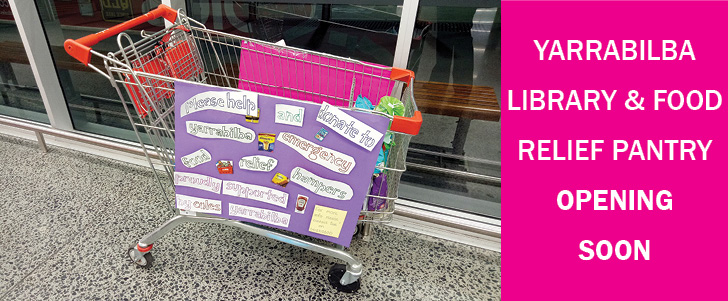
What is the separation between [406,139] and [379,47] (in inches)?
50.0

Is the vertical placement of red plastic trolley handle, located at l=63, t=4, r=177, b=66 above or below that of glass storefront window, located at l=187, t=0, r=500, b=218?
above

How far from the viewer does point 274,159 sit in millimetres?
1219

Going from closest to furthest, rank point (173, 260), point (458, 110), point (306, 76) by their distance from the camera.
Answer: point (306, 76)
point (173, 260)
point (458, 110)

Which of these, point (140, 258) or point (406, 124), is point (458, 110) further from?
point (140, 258)

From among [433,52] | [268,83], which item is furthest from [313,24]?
[268,83]

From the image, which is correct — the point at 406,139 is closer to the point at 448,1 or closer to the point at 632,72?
the point at 448,1

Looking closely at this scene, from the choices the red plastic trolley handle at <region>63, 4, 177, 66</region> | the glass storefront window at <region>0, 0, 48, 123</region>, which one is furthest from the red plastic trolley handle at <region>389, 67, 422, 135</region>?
the glass storefront window at <region>0, 0, 48, 123</region>

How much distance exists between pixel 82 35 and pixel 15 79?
89 centimetres

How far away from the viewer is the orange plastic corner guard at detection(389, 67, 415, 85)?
138 cm

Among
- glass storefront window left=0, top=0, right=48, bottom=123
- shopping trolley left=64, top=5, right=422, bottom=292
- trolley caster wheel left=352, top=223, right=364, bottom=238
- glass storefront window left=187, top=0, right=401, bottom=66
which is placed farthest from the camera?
glass storefront window left=0, top=0, right=48, bottom=123

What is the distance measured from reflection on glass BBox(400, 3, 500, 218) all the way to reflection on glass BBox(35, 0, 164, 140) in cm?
161

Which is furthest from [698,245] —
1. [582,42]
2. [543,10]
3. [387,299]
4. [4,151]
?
[4,151]

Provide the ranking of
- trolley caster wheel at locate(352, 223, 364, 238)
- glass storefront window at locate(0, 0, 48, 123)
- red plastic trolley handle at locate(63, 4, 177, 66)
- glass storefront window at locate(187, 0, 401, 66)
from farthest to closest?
glass storefront window at locate(0, 0, 48, 123)
glass storefront window at locate(187, 0, 401, 66)
trolley caster wheel at locate(352, 223, 364, 238)
red plastic trolley handle at locate(63, 4, 177, 66)

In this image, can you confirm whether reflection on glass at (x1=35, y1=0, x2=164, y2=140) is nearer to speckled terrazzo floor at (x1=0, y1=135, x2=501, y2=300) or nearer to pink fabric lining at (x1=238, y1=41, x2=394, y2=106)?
speckled terrazzo floor at (x1=0, y1=135, x2=501, y2=300)
